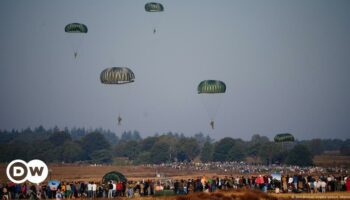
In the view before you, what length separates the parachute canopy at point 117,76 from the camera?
64375 mm

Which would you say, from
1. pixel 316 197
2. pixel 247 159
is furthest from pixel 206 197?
pixel 247 159

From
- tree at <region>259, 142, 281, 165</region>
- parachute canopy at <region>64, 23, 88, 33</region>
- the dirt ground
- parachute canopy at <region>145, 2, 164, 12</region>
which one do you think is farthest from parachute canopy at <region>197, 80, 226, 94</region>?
tree at <region>259, 142, 281, 165</region>

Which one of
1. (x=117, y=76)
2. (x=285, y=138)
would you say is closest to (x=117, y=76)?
(x=117, y=76)

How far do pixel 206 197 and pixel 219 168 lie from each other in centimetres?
8265

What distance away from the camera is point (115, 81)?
6412 cm

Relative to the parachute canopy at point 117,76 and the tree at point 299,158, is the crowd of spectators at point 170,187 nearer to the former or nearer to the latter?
the parachute canopy at point 117,76

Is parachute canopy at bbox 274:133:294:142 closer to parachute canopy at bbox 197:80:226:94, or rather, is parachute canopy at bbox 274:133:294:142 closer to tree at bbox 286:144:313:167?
tree at bbox 286:144:313:167

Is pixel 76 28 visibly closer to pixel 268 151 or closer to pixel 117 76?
pixel 117 76

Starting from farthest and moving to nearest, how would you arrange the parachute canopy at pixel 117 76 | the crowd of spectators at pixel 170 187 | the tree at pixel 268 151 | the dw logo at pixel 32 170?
1. the tree at pixel 268 151
2. the parachute canopy at pixel 117 76
3. the crowd of spectators at pixel 170 187
4. the dw logo at pixel 32 170

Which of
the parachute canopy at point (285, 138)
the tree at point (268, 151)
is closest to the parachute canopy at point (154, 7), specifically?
the parachute canopy at point (285, 138)

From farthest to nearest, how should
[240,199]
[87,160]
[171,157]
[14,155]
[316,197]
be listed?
[87,160] < [171,157] < [14,155] < [316,197] < [240,199]

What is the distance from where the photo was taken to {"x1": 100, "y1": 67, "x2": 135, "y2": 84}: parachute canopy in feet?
211

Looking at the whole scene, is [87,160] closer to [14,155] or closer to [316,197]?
[14,155]

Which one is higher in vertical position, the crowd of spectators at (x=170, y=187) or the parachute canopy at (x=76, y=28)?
the parachute canopy at (x=76, y=28)
